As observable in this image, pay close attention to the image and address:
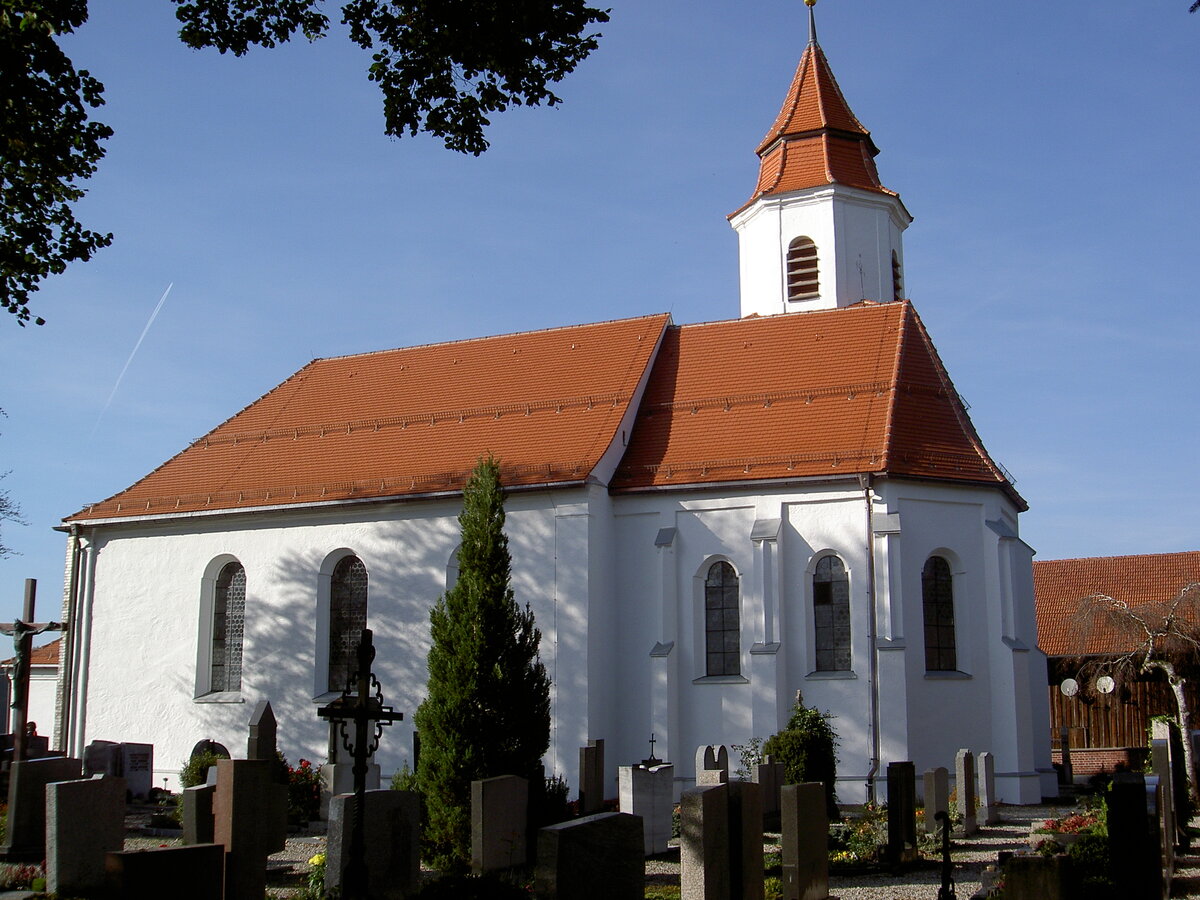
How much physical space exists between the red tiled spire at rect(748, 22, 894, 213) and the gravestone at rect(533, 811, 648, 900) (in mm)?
18837

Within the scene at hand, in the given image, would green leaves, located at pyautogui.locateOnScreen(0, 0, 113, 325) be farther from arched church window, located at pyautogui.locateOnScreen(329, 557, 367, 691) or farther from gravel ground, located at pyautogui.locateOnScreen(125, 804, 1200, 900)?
arched church window, located at pyautogui.locateOnScreen(329, 557, 367, 691)

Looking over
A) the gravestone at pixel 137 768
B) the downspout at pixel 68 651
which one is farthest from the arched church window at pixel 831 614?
the downspout at pixel 68 651

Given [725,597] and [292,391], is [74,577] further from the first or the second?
[725,597]

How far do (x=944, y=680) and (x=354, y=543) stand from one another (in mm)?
10260

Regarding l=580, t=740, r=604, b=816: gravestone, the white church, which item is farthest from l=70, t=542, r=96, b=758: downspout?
l=580, t=740, r=604, b=816: gravestone

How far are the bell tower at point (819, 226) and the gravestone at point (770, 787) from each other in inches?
454

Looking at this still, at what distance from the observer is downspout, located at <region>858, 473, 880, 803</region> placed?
18016 millimetres

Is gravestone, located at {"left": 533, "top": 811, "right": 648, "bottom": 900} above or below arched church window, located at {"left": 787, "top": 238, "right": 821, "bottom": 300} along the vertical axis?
below

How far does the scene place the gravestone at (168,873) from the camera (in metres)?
7.08

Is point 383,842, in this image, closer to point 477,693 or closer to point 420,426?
point 477,693

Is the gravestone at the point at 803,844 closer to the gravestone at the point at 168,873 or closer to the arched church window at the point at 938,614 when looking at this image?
the gravestone at the point at 168,873

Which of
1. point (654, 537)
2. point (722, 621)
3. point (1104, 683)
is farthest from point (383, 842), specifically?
point (1104, 683)

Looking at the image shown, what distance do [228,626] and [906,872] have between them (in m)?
14.5

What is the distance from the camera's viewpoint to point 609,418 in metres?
21.1
